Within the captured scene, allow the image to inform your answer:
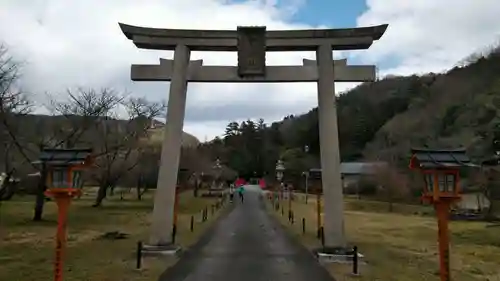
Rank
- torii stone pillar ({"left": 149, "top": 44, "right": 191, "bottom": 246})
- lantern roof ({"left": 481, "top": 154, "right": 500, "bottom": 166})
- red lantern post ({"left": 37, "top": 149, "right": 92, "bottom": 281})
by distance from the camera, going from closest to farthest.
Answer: red lantern post ({"left": 37, "top": 149, "right": 92, "bottom": 281}) → torii stone pillar ({"left": 149, "top": 44, "right": 191, "bottom": 246}) → lantern roof ({"left": 481, "top": 154, "right": 500, "bottom": 166})

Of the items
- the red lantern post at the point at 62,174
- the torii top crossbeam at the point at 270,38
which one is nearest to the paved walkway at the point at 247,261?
the red lantern post at the point at 62,174

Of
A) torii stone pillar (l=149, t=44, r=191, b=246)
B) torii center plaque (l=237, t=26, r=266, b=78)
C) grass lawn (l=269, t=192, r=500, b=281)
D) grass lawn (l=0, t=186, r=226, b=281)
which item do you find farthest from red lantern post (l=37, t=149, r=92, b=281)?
torii center plaque (l=237, t=26, r=266, b=78)

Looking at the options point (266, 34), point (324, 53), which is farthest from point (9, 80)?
point (324, 53)

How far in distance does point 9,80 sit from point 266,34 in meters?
15.3

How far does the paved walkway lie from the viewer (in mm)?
13477

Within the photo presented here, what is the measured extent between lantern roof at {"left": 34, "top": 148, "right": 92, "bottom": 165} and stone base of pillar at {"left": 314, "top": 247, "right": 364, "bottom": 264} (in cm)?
882

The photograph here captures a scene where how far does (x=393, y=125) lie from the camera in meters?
81.8

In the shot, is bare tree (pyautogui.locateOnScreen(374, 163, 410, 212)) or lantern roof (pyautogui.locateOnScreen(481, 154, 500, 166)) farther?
bare tree (pyautogui.locateOnScreen(374, 163, 410, 212))

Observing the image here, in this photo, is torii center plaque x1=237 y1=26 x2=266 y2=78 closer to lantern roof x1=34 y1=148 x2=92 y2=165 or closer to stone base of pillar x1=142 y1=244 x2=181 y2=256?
stone base of pillar x1=142 y1=244 x2=181 y2=256

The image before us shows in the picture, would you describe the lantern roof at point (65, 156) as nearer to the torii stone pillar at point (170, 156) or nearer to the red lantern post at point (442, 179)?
the red lantern post at point (442, 179)

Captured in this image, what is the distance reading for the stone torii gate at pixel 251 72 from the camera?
16.6 metres

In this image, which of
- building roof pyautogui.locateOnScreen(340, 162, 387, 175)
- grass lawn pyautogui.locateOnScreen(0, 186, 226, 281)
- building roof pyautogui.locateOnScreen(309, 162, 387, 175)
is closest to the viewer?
grass lawn pyautogui.locateOnScreen(0, 186, 226, 281)

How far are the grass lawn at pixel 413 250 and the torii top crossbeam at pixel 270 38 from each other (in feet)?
24.4

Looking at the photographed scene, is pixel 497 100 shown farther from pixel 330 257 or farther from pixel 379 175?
pixel 330 257
